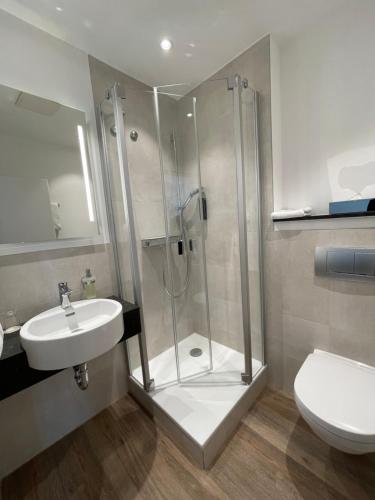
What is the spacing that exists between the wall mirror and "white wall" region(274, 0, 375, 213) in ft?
4.24

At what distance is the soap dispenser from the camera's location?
4.59 feet

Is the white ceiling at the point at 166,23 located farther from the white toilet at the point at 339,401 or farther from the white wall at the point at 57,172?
the white toilet at the point at 339,401

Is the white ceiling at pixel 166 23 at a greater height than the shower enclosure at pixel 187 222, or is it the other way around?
the white ceiling at pixel 166 23

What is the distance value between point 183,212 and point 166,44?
105 centimetres

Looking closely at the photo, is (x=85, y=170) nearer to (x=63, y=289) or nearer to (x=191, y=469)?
(x=63, y=289)

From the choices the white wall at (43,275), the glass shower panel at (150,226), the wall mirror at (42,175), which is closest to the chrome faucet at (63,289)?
the white wall at (43,275)

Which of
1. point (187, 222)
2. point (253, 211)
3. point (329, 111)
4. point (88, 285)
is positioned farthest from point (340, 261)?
point (88, 285)

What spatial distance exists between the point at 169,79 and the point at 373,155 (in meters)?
1.49

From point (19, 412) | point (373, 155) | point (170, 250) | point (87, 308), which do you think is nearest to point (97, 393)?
point (19, 412)

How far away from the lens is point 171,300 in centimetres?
183

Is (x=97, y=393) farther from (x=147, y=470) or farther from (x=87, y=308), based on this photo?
(x=87, y=308)

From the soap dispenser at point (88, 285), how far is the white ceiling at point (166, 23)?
4.59ft

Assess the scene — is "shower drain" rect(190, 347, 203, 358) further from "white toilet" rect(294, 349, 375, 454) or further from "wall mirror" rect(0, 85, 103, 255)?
"wall mirror" rect(0, 85, 103, 255)

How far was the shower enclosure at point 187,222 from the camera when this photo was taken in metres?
1.40
